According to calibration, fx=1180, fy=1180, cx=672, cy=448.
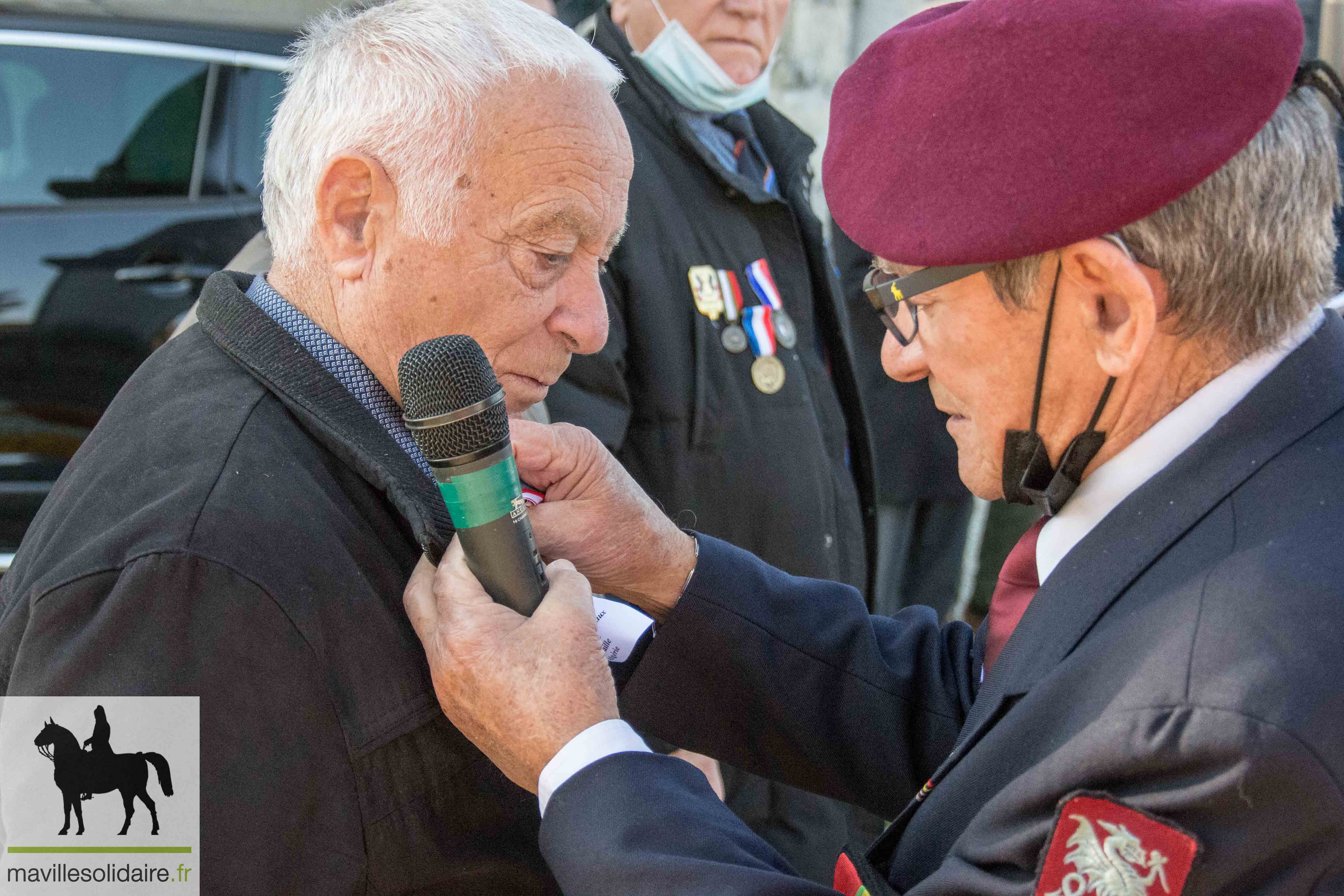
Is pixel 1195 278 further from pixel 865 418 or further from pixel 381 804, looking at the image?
pixel 865 418

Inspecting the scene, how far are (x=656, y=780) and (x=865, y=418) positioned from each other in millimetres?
1879

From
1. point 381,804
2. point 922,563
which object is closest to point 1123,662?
point 381,804

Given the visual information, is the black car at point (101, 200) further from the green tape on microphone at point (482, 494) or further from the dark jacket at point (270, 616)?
the green tape on microphone at point (482, 494)

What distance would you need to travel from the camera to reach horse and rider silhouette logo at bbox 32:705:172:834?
131 centimetres

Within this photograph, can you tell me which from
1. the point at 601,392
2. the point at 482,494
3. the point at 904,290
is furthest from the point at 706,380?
the point at 482,494

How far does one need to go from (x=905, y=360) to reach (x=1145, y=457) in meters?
0.35

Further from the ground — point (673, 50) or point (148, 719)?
point (673, 50)

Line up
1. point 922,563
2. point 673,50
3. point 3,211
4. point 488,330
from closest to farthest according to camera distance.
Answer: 1. point 488,330
2. point 673,50
3. point 3,211
4. point 922,563

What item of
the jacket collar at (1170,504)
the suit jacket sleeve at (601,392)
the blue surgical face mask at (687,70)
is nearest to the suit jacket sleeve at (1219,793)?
the jacket collar at (1170,504)

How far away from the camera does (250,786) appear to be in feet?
4.38

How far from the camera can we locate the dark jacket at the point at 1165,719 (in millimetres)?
1134

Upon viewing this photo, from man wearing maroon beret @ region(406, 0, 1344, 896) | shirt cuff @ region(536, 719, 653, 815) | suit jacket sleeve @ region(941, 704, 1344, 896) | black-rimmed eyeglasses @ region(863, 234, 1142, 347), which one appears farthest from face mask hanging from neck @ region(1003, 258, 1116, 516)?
shirt cuff @ region(536, 719, 653, 815)

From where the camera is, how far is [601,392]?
2588 millimetres

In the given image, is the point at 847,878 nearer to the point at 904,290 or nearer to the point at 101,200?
the point at 904,290
